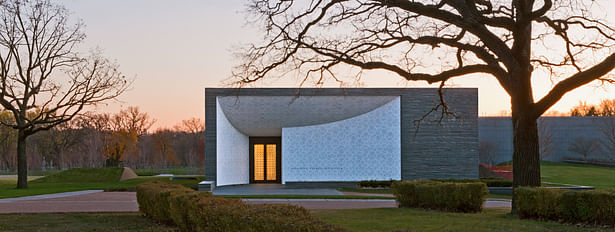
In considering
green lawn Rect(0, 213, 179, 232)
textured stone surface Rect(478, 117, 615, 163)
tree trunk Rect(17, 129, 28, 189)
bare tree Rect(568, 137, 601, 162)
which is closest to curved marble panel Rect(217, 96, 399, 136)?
tree trunk Rect(17, 129, 28, 189)

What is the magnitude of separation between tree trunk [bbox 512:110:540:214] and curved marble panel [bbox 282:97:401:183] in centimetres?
1456

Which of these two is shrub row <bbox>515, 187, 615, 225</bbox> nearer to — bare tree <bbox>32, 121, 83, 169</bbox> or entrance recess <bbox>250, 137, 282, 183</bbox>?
entrance recess <bbox>250, 137, 282, 183</bbox>

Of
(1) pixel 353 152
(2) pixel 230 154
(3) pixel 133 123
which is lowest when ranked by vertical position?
(2) pixel 230 154

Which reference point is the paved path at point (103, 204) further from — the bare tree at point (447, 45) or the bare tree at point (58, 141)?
the bare tree at point (58, 141)

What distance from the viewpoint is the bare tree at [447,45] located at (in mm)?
12672

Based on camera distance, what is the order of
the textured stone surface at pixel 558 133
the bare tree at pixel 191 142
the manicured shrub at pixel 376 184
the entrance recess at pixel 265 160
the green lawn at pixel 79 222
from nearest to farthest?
the green lawn at pixel 79 222 → the manicured shrub at pixel 376 184 → the entrance recess at pixel 265 160 → the textured stone surface at pixel 558 133 → the bare tree at pixel 191 142

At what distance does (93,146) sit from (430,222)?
5355 centimetres

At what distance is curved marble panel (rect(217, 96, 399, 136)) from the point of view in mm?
26750

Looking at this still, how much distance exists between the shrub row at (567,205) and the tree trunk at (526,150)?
91 centimetres

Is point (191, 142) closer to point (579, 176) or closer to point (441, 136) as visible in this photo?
point (579, 176)

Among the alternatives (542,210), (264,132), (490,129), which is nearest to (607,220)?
(542,210)

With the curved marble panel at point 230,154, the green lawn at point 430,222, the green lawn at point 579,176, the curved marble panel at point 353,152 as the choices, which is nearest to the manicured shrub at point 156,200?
the green lawn at point 430,222

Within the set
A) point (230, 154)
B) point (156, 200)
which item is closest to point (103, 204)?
point (156, 200)

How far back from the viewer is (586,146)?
55031 millimetres
